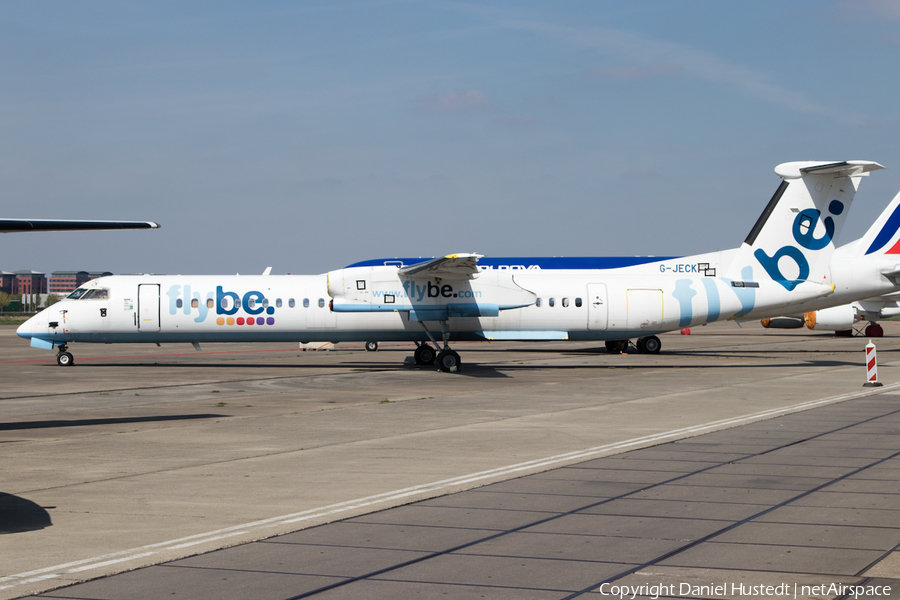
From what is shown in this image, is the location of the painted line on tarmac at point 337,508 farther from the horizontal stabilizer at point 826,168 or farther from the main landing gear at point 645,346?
the main landing gear at point 645,346

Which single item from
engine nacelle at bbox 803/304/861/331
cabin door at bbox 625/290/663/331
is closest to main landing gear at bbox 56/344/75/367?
cabin door at bbox 625/290/663/331

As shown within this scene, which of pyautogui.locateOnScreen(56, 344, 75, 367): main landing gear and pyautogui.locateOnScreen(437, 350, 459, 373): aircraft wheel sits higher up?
pyautogui.locateOnScreen(56, 344, 75, 367): main landing gear

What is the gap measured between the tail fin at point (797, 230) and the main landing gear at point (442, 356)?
10289 mm

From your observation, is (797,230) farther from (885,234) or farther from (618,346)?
(885,234)

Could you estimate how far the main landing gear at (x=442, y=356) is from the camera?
27.4 m

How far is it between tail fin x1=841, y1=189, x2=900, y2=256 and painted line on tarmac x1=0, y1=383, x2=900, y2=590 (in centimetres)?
2824

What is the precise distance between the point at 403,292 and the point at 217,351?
16.2 meters

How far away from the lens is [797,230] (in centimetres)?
2966

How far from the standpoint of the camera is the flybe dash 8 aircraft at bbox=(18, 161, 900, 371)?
28.0m

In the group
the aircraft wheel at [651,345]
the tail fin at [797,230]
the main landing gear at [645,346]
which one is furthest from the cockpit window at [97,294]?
the aircraft wheel at [651,345]

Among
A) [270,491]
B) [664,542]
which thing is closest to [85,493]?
[270,491]

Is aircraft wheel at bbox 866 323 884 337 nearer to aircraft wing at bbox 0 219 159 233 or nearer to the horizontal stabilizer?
the horizontal stabilizer

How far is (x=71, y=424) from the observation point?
15.3 meters

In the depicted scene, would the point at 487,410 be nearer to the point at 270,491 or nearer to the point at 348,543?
the point at 270,491
